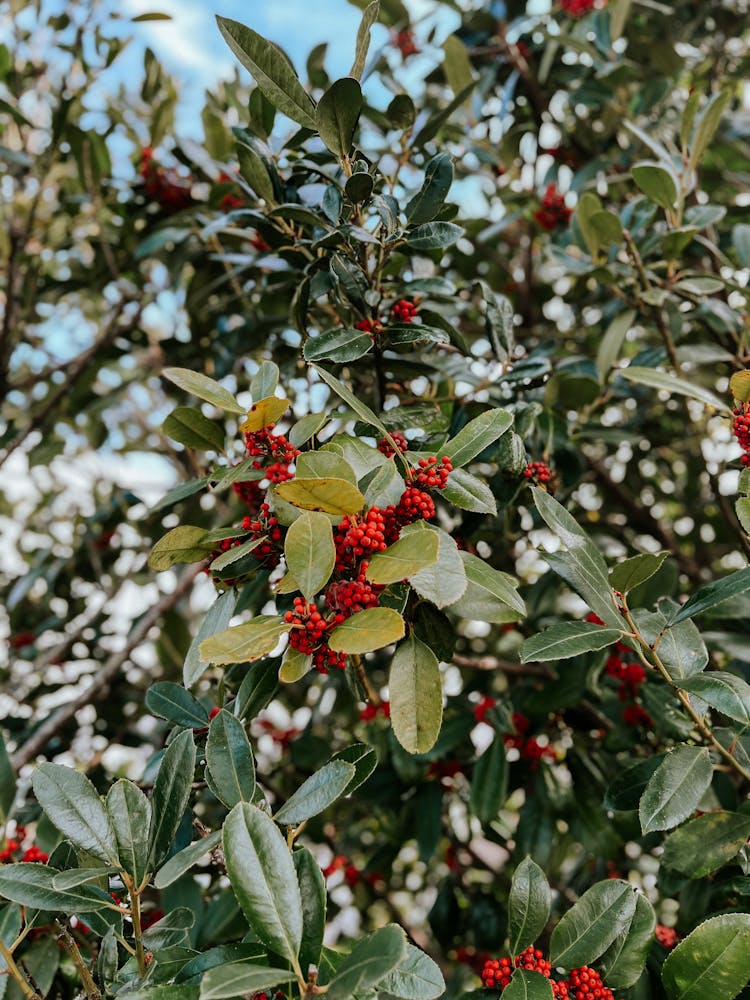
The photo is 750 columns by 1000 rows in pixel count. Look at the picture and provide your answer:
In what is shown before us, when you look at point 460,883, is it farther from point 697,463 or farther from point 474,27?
point 474,27

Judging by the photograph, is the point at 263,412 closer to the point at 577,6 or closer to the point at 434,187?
the point at 434,187

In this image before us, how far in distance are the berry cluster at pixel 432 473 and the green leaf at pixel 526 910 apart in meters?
0.51

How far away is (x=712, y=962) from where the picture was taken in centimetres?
92

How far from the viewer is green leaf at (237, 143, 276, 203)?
4.26ft

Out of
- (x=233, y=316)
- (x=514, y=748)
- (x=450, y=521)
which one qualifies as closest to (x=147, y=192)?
(x=233, y=316)

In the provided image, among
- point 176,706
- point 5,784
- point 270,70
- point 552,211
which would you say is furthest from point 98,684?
point 552,211

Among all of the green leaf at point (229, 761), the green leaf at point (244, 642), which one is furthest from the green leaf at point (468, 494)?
the green leaf at point (229, 761)

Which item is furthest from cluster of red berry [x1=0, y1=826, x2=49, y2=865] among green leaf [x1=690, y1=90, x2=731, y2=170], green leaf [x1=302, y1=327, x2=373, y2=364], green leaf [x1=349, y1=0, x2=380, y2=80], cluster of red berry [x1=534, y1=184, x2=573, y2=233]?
cluster of red berry [x1=534, y1=184, x2=573, y2=233]

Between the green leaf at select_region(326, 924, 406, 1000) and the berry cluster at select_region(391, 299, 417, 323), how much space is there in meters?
0.97

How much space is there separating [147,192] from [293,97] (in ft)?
4.23

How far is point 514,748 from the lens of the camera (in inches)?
72.2

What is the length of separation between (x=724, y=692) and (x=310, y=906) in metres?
0.54

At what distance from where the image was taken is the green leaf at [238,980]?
2.16 feet

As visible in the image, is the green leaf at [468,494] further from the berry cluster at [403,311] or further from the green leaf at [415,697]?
the berry cluster at [403,311]
